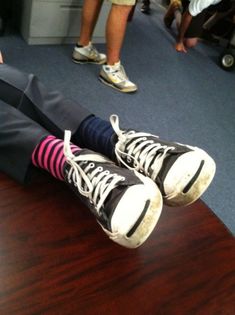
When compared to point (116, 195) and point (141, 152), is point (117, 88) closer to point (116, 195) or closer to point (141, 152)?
point (141, 152)

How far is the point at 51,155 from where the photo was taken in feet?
2.17

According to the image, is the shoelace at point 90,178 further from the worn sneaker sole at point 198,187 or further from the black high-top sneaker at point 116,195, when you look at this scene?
the worn sneaker sole at point 198,187

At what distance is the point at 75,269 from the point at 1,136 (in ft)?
1.04

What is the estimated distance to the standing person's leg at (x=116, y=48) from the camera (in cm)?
151

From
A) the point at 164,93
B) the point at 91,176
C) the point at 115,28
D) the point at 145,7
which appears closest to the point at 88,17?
the point at 115,28

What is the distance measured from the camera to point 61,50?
6.16 ft

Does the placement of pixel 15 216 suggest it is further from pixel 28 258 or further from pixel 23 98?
pixel 23 98

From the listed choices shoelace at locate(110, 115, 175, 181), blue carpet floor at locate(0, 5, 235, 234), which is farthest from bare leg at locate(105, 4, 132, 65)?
shoelace at locate(110, 115, 175, 181)

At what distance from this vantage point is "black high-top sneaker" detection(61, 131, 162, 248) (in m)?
0.52

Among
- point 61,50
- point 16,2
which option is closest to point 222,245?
point 61,50

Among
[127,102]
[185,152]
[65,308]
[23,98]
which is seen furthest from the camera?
[127,102]

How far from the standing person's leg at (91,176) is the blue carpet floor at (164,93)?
73 centimetres

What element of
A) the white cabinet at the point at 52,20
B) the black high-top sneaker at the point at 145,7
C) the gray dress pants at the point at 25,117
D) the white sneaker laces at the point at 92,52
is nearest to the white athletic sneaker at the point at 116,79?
the white sneaker laces at the point at 92,52

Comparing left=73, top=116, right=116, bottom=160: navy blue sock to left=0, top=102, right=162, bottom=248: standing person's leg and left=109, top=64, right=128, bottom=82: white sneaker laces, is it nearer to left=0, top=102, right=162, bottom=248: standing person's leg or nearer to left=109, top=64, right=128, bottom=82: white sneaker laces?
left=0, top=102, right=162, bottom=248: standing person's leg
